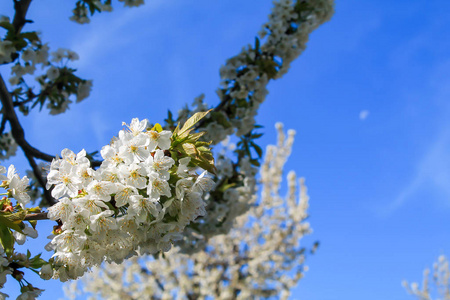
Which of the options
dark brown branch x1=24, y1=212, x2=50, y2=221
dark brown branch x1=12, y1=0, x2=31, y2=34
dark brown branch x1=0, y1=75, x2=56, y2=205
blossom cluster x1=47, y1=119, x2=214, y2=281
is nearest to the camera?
blossom cluster x1=47, y1=119, x2=214, y2=281

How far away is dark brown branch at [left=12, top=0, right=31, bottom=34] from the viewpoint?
11.6ft

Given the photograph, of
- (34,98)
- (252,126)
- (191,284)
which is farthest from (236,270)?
(34,98)

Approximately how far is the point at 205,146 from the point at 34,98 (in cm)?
321

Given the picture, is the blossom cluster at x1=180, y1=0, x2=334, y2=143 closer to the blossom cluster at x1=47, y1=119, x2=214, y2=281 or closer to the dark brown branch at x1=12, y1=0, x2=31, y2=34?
the dark brown branch at x1=12, y1=0, x2=31, y2=34

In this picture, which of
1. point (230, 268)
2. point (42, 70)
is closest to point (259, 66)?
point (42, 70)

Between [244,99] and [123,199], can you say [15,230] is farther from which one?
[244,99]

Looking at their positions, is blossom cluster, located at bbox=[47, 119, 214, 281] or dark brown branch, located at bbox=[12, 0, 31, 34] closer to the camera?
blossom cluster, located at bbox=[47, 119, 214, 281]

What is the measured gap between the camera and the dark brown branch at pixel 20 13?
3.53 m

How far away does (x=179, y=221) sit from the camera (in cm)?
141

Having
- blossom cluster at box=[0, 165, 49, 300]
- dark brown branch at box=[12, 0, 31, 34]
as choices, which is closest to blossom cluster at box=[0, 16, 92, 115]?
dark brown branch at box=[12, 0, 31, 34]

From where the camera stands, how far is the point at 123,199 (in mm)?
1333

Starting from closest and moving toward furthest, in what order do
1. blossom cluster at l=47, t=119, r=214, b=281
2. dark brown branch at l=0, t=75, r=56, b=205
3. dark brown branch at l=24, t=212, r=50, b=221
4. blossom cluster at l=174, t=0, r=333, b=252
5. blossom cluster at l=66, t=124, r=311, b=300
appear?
blossom cluster at l=47, t=119, r=214, b=281 → dark brown branch at l=24, t=212, r=50, b=221 → dark brown branch at l=0, t=75, r=56, b=205 → blossom cluster at l=174, t=0, r=333, b=252 → blossom cluster at l=66, t=124, r=311, b=300

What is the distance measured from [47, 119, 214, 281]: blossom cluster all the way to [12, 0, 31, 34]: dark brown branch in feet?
8.96

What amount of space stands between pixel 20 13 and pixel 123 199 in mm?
2967
